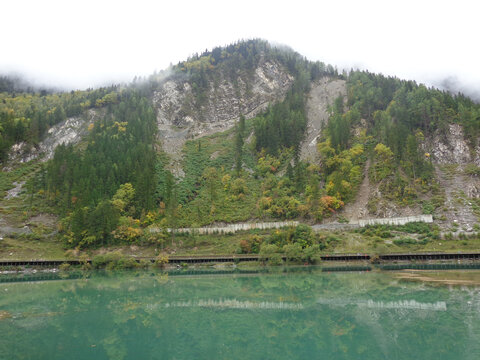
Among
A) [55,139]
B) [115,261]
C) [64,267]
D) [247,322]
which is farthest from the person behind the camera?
[55,139]

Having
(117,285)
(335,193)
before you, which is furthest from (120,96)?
(117,285)

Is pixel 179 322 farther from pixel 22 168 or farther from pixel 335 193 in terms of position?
pixel 22 168

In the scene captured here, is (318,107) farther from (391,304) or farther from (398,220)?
(391,304)

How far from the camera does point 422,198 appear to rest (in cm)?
6925

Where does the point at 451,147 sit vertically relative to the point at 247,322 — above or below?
above

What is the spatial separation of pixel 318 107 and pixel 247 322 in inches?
4654

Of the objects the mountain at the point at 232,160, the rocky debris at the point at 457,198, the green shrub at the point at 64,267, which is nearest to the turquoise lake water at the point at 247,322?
the green shrub at the point at 64,267

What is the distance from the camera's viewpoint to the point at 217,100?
485ft

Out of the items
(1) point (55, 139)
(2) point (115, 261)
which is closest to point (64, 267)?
(2) point (115, 261)

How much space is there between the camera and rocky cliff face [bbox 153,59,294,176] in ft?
442

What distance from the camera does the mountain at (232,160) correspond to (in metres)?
70.1

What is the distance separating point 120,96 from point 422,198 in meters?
119

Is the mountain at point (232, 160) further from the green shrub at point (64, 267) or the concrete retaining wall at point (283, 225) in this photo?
the green shrub at point (64, 267)

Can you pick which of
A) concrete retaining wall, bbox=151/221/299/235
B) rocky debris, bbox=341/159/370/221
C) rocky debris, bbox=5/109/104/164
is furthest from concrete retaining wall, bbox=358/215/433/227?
rocky debris, bbox=5/109/104/164
